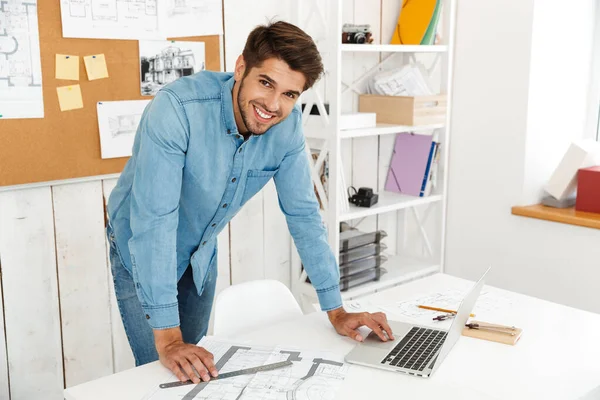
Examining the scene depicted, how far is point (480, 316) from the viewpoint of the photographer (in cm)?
182

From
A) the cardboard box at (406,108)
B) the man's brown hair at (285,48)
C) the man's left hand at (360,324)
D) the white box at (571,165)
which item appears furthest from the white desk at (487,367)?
the cardboard box at (406,108)

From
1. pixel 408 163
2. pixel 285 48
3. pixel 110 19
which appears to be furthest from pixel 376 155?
pixel 285 48

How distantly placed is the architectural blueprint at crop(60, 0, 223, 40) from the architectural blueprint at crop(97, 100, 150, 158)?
0.24m

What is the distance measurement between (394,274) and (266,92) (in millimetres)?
1812

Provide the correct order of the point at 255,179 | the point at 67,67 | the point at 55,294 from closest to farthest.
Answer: the point at 255,179 < the point at 67,67 < the point at 55,294

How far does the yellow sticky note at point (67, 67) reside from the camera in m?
2.20

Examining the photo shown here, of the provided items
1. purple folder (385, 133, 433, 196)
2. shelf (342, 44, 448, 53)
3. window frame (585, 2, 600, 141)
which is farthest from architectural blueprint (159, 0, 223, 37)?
window frame (585, 2, 600, 141)

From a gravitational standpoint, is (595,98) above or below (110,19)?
below

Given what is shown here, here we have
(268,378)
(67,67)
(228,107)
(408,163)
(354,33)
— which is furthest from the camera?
(408,163)

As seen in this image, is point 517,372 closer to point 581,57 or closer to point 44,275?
point 44,275

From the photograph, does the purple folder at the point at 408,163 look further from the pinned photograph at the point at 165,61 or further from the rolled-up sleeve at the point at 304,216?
the rolled-up sleeve at the point at 304,216

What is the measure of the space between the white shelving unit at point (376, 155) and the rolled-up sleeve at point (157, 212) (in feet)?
4.18

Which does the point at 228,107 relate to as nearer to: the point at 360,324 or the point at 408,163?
the point at 360,324

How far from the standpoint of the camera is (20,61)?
2115 millimetres
